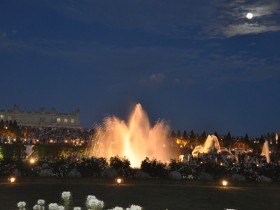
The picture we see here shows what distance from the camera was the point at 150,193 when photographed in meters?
22.1

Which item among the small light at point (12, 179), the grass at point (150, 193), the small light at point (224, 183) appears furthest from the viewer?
the small light at point (224, 183)

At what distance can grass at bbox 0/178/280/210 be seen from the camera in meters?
18.3

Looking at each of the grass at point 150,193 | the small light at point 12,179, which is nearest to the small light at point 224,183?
the grass at point 150,193

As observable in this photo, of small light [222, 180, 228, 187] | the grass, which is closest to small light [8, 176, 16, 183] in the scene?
the grass

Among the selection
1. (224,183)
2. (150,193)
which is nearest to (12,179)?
(150,193)

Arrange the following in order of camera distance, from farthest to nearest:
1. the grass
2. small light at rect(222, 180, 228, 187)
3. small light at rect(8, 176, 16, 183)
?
small light at rect(222, 180, 228, 187) < small light at rect(8, 176, 16, 183) < the grass

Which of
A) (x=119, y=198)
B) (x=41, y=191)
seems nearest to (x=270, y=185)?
(x=119, y=198)

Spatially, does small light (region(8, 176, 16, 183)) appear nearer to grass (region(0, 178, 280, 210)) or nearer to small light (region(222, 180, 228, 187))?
grass (region(0, 178, 280, 210))

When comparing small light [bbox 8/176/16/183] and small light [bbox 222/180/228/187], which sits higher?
small light [bbox 8/176/16/183]

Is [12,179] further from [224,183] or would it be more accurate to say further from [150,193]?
[224,183]

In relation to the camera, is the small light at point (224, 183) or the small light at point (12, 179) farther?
the small light at point (224, 183)

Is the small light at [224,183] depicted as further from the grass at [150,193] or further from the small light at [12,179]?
the small light at [12,179]

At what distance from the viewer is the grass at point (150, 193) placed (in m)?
18.3

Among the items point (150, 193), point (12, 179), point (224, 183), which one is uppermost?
point (12, 179)
